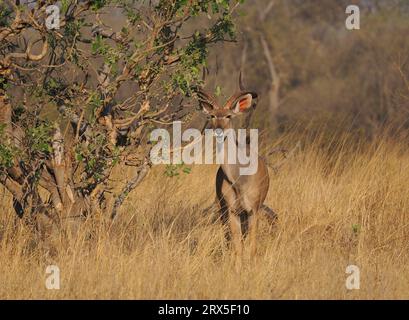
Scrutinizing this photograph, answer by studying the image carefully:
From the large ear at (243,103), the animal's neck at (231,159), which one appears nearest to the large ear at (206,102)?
the large ear at (243,103)

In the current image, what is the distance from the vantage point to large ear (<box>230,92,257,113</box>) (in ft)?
27.6

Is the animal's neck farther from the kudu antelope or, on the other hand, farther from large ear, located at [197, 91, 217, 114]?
large ear, located at [197, 91, 217, 114]

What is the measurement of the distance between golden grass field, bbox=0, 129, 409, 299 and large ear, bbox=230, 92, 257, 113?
3.52 feet

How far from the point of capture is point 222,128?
27.1ft

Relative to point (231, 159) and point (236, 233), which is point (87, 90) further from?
point (236, 233)

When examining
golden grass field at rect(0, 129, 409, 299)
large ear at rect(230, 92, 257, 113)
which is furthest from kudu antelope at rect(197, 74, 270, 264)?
golden grass field at rect(0, 129, 409, 299)

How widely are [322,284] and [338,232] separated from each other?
195 centimetres

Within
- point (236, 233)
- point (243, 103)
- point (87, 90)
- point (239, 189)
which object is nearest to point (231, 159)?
point (239, 189)

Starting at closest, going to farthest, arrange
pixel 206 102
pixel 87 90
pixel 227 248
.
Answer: pixel 87 90 → pixel 206 102 → pixel 227 248

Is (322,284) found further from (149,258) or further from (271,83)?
(271,83)

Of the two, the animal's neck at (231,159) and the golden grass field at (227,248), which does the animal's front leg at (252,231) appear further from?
the animal's neck at (231,159)

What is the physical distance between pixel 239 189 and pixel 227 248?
2.07 feet

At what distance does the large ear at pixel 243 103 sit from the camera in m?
8.41

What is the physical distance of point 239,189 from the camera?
8797 millimetres
